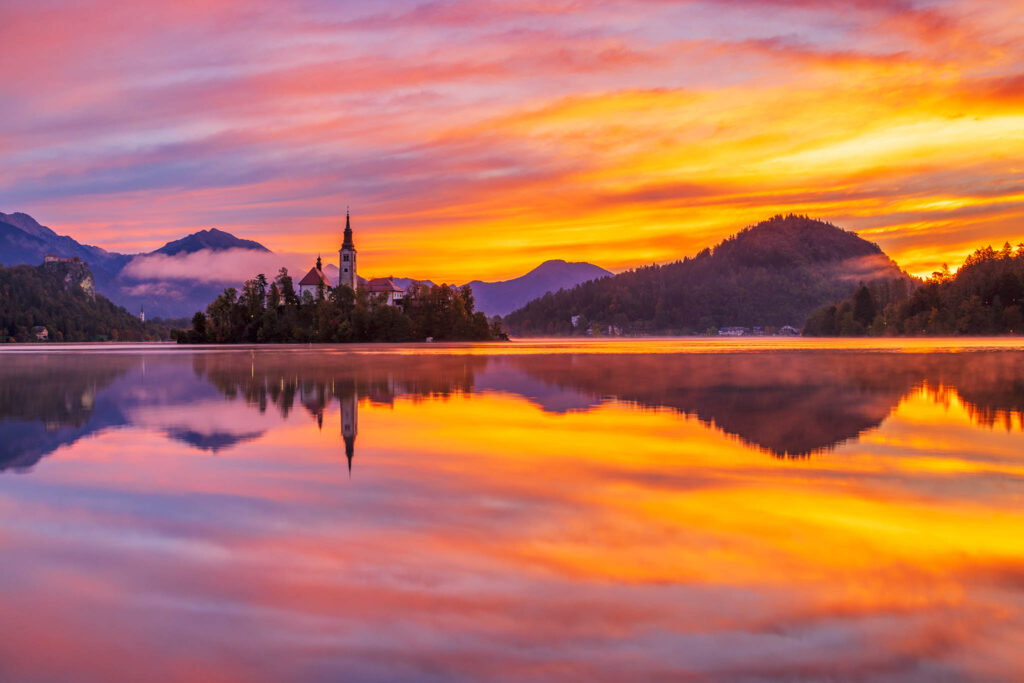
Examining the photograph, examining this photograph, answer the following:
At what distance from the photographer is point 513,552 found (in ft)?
27.1

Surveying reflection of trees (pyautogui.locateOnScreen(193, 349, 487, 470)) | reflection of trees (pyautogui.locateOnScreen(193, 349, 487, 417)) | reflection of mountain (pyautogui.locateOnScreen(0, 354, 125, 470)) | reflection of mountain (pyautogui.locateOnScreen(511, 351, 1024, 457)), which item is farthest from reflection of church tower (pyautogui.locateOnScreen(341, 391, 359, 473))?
reflection of mountain (pyautogui.locateOnScreen(511, 351, 1024, 457))

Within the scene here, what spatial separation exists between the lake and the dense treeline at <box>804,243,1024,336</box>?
17867 cm

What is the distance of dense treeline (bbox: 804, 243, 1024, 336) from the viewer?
569ft

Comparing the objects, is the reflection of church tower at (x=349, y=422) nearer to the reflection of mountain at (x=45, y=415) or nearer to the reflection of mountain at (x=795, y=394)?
the reflection of mountain at (x=45, y=415)

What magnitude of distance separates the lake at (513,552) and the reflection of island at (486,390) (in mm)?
392

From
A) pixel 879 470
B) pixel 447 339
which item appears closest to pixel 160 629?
pixel 879 470

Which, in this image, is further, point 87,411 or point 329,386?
point 329,386

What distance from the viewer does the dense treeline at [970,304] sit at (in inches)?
6831

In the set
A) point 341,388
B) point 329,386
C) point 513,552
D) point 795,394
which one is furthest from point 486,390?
point 513,552

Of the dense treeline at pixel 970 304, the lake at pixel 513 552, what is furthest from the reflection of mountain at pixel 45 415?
the dense treeline at pixel 970 304

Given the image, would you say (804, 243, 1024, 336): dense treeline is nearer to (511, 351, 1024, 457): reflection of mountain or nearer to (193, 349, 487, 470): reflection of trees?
(511, 351, 1024, 457): reflection of mountain

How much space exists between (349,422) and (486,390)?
1088 cm

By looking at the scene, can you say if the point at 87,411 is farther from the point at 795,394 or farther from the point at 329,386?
the point at 795,394

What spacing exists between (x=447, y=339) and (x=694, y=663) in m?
152
